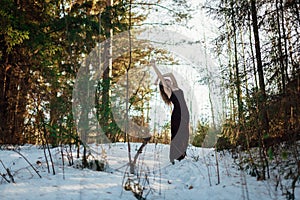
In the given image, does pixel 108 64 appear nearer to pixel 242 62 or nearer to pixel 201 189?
pixel 242 62

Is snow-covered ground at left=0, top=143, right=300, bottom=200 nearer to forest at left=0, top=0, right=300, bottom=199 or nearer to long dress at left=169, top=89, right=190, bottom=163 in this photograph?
forest at left=0, top=0, right=300, bottom=199

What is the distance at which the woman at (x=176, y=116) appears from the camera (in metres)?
4.43

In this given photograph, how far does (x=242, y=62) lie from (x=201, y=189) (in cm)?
304

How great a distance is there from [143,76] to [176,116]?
1.37m

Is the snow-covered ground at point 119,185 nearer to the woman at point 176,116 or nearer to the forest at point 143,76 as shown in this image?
the forest at point 143,76

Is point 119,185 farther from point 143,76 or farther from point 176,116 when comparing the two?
point 176,116

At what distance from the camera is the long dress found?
14.7ft

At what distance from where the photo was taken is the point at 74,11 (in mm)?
7902

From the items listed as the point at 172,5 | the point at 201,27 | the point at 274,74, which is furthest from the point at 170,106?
the point at 172,5

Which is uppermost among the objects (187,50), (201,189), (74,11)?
(74,11)

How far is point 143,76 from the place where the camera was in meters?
3.41

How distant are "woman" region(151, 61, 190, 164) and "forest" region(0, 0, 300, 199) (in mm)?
404

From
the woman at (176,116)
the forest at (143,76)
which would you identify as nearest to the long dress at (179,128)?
the woman at (176,116)

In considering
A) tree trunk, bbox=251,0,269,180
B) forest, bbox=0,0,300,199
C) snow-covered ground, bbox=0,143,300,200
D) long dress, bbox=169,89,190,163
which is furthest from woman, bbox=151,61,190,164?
tree trunk, bbox=251,0,269,180
